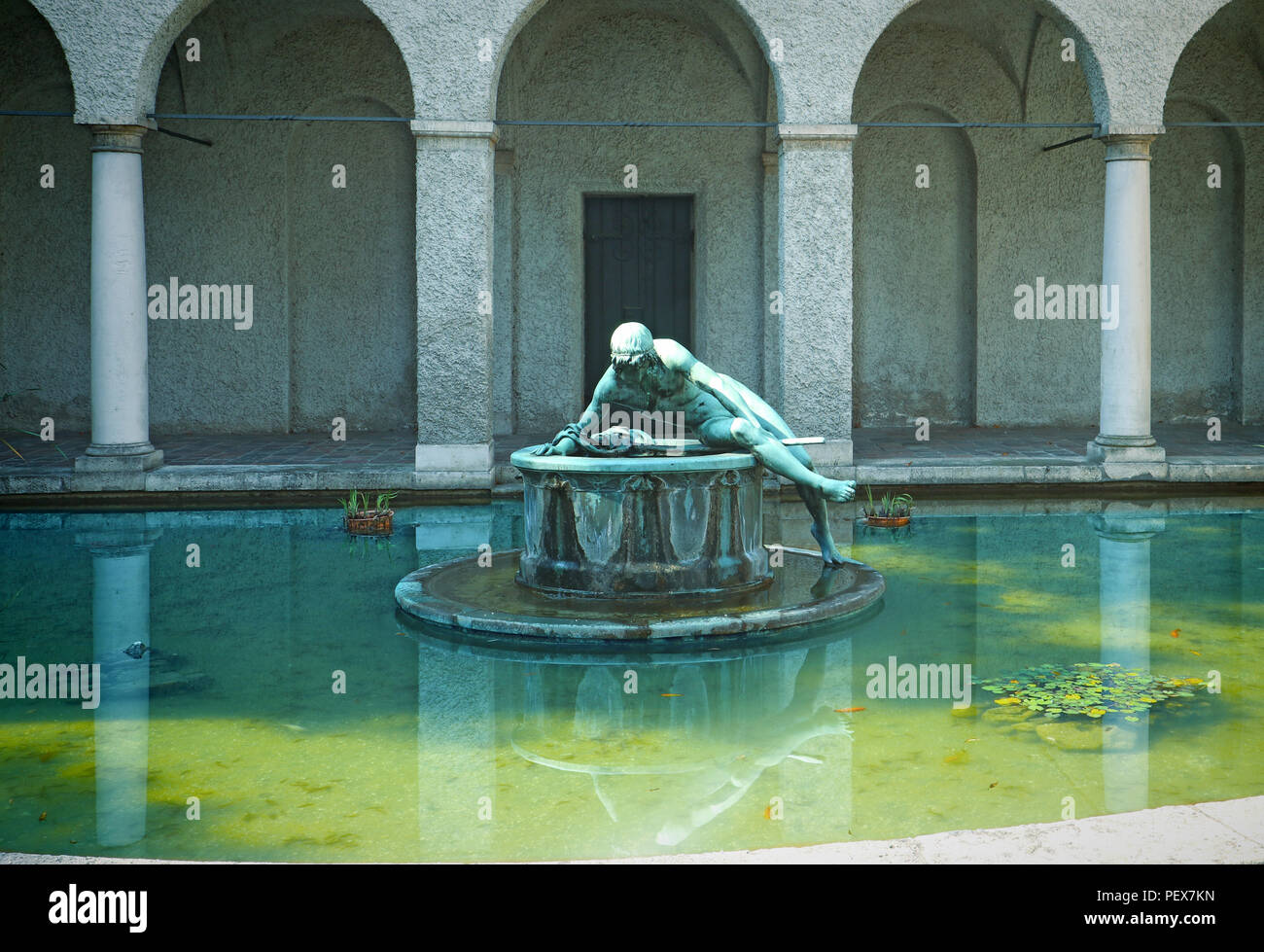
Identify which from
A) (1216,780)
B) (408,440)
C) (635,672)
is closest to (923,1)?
(408,440)

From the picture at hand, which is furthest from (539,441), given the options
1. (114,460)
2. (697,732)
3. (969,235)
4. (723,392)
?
(697,732)

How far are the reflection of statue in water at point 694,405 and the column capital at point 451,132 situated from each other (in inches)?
184

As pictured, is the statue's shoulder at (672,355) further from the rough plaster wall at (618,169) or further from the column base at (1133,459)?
the rough plaster wall at (618,169)

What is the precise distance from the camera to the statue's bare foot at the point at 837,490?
678 centimetres

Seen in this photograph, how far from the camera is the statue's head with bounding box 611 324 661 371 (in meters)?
6.72

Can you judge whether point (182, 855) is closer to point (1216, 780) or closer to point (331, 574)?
point (1216, 780)

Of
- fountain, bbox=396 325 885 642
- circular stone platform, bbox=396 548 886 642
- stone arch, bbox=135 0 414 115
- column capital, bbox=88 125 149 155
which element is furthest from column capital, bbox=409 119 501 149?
circular stone platform, bbox=396 548 886 642

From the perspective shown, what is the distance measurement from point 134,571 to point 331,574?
3.93 ft

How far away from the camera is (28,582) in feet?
25.6

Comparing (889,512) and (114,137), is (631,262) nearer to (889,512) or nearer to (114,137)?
(114,137)

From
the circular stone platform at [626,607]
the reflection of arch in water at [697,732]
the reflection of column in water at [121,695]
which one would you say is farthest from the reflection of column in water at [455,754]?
the reflection of column in water at [121,695]

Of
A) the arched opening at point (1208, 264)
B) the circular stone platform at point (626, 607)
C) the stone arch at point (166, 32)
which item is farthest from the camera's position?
the arched opening at point (1208, 264)

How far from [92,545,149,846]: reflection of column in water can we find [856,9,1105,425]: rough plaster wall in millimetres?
9137

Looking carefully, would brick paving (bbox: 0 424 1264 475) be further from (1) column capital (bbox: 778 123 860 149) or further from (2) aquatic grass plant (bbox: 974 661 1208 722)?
(2) aquatic grass plant (bbox: 974 661 1208 722)
